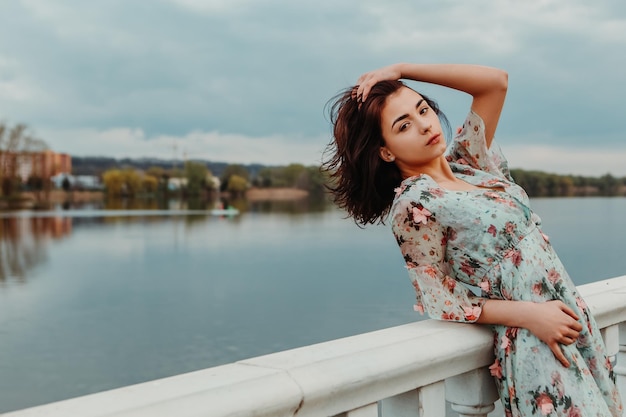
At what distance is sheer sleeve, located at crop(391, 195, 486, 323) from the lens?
1.47 meters

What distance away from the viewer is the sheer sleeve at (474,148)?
71.7 inches

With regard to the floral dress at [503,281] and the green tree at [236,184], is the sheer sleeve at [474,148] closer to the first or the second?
the floral dress at [503,281]

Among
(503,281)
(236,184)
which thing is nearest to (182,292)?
(236,184)

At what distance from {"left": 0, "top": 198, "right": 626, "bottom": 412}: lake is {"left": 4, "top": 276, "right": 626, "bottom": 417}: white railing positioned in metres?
15.2

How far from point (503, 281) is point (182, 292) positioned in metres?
52.7

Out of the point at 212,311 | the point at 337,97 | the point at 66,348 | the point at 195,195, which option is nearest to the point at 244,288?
the point at 212,311

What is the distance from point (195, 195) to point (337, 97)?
84568mm

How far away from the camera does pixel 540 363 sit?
144cm

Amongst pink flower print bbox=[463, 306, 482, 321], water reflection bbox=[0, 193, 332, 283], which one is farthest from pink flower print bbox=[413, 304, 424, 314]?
water reflection bbox=[0, 193, 332, 283]

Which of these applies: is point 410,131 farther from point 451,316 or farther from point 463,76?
point 451,316

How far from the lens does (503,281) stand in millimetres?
1507

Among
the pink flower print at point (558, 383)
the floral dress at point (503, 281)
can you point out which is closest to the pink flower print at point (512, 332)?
the floral dress at point (503, 281)

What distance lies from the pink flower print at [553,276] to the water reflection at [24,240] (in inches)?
2304

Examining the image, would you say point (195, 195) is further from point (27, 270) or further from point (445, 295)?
point (445, 295)
